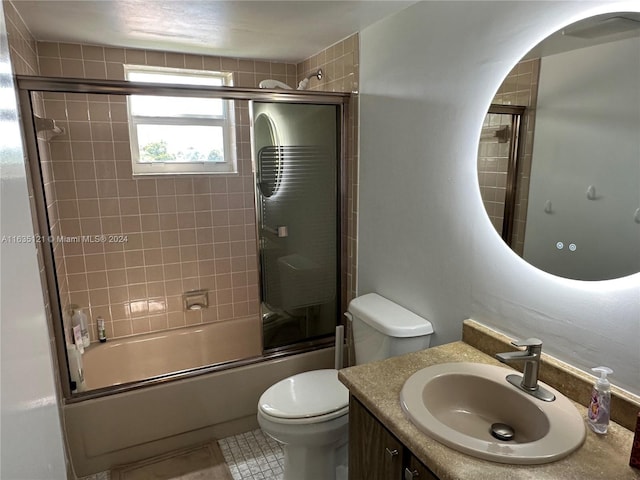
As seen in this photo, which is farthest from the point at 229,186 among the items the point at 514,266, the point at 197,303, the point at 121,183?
the point at 514,266

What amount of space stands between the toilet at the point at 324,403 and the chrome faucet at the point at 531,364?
565 millimetres

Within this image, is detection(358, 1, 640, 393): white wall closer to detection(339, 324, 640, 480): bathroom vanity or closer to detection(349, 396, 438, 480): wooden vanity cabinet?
detection(339, 324, 640, 480): bathroom vanity

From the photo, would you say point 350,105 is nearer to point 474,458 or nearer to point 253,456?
point 474,458

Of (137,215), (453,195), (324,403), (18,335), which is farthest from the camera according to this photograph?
(137,215)

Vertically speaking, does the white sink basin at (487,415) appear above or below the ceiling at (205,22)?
below

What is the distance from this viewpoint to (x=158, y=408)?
2.18m

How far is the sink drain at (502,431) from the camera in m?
1.23

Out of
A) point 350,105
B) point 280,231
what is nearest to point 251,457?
point 280,231

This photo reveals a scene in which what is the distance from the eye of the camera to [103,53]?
2.60 m

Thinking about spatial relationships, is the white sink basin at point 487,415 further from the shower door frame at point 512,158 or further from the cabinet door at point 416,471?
the shower door frame at point 512,158

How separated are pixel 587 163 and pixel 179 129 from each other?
8.41 feet

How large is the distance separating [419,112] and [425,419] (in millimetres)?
1234

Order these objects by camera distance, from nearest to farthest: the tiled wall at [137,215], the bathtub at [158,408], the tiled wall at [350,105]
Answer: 1. the bathtub at [158,408]
2. the tiled wall at [350,105]
3. the tiled wall at [137,215]

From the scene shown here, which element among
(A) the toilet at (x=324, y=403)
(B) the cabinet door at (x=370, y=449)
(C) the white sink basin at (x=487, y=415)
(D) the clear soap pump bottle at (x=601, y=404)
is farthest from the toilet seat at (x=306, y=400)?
(D) the clear soap pump bottle at (x=601, y=404)
